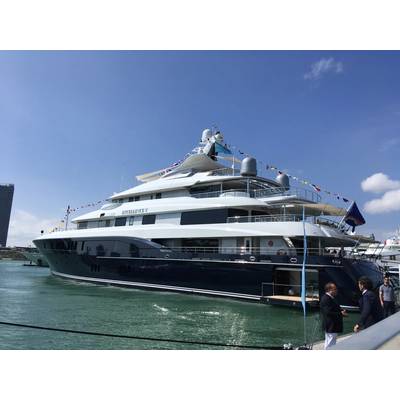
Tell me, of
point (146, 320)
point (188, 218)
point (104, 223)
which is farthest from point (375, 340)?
point (104, 223)

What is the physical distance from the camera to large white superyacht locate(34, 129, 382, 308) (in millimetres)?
15336

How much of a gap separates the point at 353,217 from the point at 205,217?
295 inches

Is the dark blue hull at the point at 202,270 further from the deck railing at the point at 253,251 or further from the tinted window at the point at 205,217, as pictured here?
the tinted window at the point at 205,217

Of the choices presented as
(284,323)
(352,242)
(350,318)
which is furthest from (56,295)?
(352,242)

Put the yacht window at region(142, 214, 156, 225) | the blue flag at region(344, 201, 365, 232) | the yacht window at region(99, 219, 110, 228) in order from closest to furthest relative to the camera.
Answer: the blue flag at region(344, 201, 365, 232) → the yacht window at region(142, 214, 156, 225) → the yacht window at region(99, 219, 110, 228)

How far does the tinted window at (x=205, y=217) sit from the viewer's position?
1814 cm

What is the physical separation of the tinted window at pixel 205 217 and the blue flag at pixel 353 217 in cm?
601

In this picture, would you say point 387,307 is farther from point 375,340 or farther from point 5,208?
point 5,208

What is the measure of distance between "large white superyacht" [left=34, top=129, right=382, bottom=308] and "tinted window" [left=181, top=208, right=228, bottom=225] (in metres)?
0.05

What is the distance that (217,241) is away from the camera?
59.0 feet

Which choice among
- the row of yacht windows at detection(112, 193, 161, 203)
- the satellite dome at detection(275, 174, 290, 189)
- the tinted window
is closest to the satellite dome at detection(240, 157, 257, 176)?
the tinted window

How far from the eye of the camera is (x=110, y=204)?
25.8 meters

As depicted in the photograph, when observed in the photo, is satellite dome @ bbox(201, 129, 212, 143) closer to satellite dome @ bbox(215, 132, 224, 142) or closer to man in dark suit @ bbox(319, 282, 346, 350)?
satellite dome @ bbox(215, 132, 224, 142)

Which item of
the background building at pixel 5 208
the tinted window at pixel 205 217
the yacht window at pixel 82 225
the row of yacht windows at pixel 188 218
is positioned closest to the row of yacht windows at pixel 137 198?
the row of yacht windows at pixel 188 218
